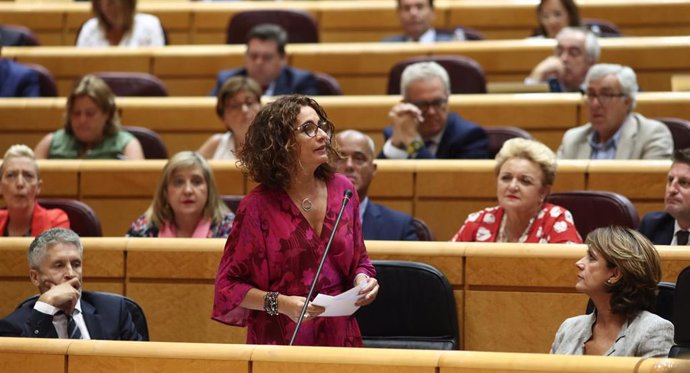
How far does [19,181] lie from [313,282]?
1.48m

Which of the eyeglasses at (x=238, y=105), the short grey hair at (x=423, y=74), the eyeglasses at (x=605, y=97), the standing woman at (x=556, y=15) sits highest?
the standing woman at (x=556, y=15)

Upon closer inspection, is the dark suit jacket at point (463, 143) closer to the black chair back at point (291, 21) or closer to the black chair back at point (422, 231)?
the black chair back at point (422, 231)

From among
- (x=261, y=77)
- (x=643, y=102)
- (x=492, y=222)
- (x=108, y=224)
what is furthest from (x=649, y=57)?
(x=108, y=224)

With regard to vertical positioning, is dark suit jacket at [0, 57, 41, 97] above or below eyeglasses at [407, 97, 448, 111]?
below

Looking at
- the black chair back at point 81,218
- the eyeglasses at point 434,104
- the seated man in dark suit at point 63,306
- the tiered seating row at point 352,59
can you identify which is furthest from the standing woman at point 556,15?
the seated man in dark suit at point 63,306

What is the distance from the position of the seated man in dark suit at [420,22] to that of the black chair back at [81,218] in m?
1.79

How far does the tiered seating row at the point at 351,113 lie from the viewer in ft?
12.8

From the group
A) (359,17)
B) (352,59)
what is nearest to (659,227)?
(352,59)

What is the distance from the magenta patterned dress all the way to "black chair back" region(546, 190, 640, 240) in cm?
100

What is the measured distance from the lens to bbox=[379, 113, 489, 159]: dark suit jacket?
3596 mm

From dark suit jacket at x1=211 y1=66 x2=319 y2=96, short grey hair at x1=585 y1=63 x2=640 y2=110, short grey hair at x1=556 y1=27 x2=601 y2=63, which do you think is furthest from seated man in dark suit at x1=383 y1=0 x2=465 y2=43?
short grey hair at x1=585 y1=63 x2=640 y2=110

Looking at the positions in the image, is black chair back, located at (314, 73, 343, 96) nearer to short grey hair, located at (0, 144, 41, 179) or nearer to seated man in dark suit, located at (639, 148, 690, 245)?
short grey hair, located at (0, 144, 41, 179)

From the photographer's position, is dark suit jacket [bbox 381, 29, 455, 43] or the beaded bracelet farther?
dark suit jacket [bbox 381, 29, 455, 43]

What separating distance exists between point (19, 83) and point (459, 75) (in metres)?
1.60
